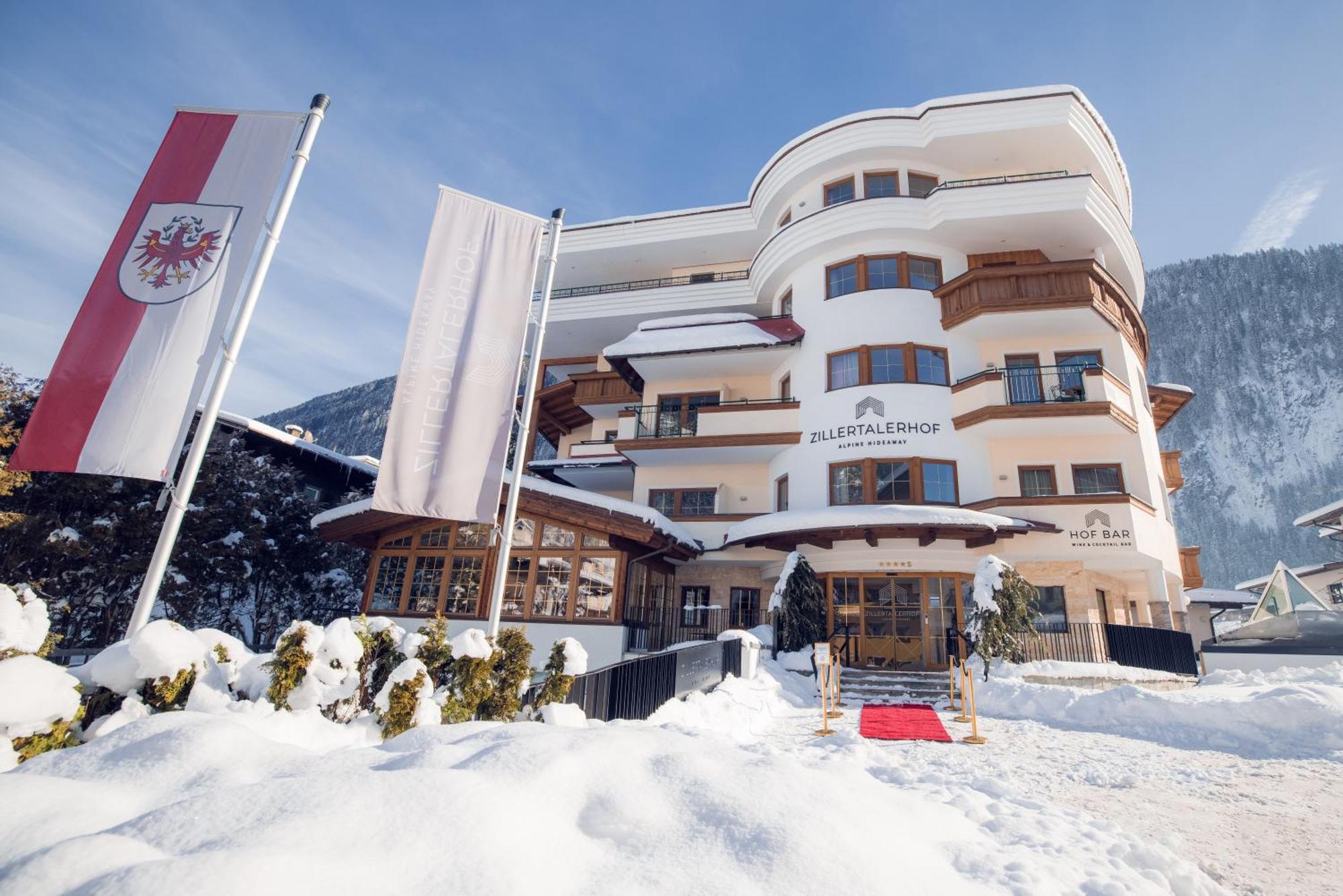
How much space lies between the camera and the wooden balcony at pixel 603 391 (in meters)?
27.4

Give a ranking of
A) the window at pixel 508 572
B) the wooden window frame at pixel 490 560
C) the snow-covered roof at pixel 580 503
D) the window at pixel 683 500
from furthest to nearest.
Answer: the window at pixel 683 500 → the window at pixel 508 572 → the wooden window frame at pixel 490 560 → the snow-covered roof at pixel 580 503

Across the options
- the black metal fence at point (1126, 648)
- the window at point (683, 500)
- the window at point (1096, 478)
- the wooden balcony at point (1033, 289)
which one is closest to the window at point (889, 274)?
the wooden balcony at point (1033, 289)

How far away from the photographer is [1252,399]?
352 ft

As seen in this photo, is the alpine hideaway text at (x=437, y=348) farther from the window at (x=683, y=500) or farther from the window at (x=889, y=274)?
the window at (x=889, y=274)

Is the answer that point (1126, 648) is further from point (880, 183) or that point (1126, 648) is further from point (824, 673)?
point (880, 183)

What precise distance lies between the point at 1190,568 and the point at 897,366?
50.4ft

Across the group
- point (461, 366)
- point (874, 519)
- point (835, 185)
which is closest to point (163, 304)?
point (461, 366)

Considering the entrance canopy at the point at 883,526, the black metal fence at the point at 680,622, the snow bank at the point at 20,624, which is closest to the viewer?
the snow bank at the point at 20,624

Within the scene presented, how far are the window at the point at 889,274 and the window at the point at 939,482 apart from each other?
620cm

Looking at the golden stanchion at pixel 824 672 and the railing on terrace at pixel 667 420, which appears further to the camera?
the railing on terrace at pixel 667 420

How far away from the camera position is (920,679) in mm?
15938

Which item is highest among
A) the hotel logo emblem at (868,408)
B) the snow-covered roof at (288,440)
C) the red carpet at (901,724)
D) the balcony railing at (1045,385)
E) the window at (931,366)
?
the window at (931,366)

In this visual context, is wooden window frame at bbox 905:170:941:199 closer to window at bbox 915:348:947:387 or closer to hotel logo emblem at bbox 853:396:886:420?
window at bbox 915:348:947:387

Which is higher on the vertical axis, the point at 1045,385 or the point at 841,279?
the point at 841,279
